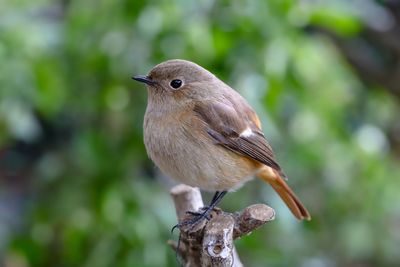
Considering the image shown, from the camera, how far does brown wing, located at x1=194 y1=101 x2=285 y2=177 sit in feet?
11.1

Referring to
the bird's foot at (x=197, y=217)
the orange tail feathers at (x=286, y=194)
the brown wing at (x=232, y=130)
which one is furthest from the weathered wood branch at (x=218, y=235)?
the orange tail feathers at (x=286, y=194)

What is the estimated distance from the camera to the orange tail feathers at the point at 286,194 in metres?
3.80

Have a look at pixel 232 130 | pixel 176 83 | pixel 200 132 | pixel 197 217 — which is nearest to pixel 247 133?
pixel 232 130

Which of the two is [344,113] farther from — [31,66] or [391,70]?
[31,66]

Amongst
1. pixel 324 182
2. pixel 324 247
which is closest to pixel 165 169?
pixel 324 182

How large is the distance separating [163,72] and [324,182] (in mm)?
1778

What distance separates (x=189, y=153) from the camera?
10.7ft

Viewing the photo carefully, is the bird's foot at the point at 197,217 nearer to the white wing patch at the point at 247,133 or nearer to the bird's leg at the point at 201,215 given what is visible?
the bird's leg at the point at 201,215

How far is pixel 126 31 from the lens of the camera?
13.4 feet

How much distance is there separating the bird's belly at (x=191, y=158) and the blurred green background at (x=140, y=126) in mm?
536

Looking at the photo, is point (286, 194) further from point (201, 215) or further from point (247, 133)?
point (201, 215)

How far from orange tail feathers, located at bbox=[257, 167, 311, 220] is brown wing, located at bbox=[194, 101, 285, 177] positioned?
27 cm

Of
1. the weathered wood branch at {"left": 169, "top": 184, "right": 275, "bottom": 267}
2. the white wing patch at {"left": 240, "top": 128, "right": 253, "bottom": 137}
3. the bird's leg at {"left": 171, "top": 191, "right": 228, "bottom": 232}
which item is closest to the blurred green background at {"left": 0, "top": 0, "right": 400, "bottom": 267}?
the white wing patch at {"left": 240, "top": 128, "right": 253, "bottom": 137}

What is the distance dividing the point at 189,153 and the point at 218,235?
57cm
